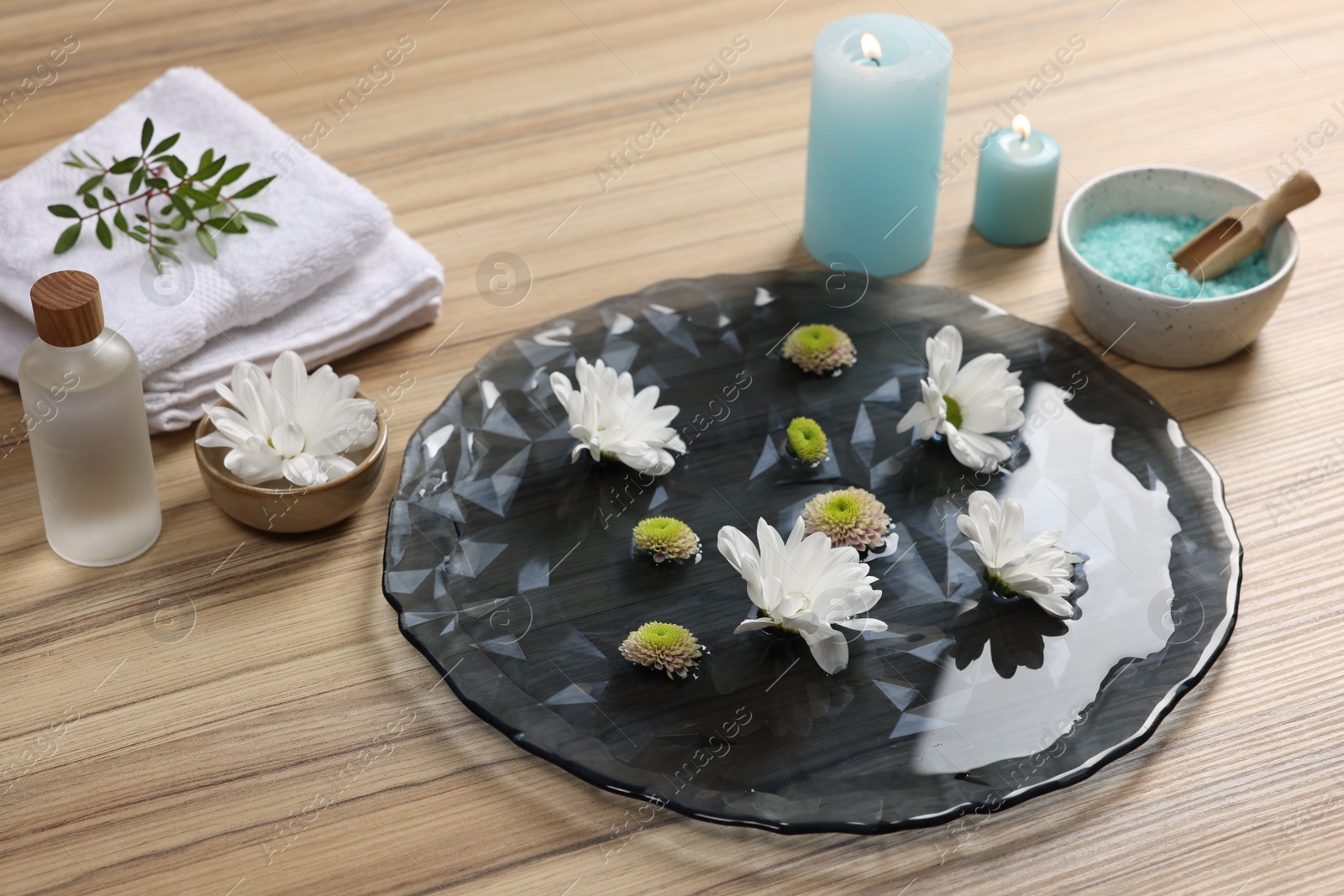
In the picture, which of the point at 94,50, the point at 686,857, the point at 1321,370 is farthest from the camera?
the point at 94,50

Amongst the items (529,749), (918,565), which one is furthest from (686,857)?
(918,565)

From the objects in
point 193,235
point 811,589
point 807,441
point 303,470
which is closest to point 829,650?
point 811,589

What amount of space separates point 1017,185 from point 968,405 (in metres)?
0.26

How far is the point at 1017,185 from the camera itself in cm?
95

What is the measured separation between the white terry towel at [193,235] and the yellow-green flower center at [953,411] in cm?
43

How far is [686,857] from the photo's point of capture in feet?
1.97

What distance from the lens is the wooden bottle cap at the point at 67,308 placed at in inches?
25.8

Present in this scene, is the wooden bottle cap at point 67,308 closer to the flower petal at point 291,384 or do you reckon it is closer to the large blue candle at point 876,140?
the flower petal at point 291,384

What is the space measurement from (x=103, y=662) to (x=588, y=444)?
302 millimetres

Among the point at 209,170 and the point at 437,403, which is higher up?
the point at 209,170

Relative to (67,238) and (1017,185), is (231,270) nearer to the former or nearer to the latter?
(67,238)

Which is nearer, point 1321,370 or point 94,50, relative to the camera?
point 1321,370

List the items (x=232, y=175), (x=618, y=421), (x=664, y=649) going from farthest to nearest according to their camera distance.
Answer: (x=232, y=175) → (x=618, y=421) → (x=664, y=649)

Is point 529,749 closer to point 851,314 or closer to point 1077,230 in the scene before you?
point 851,314
